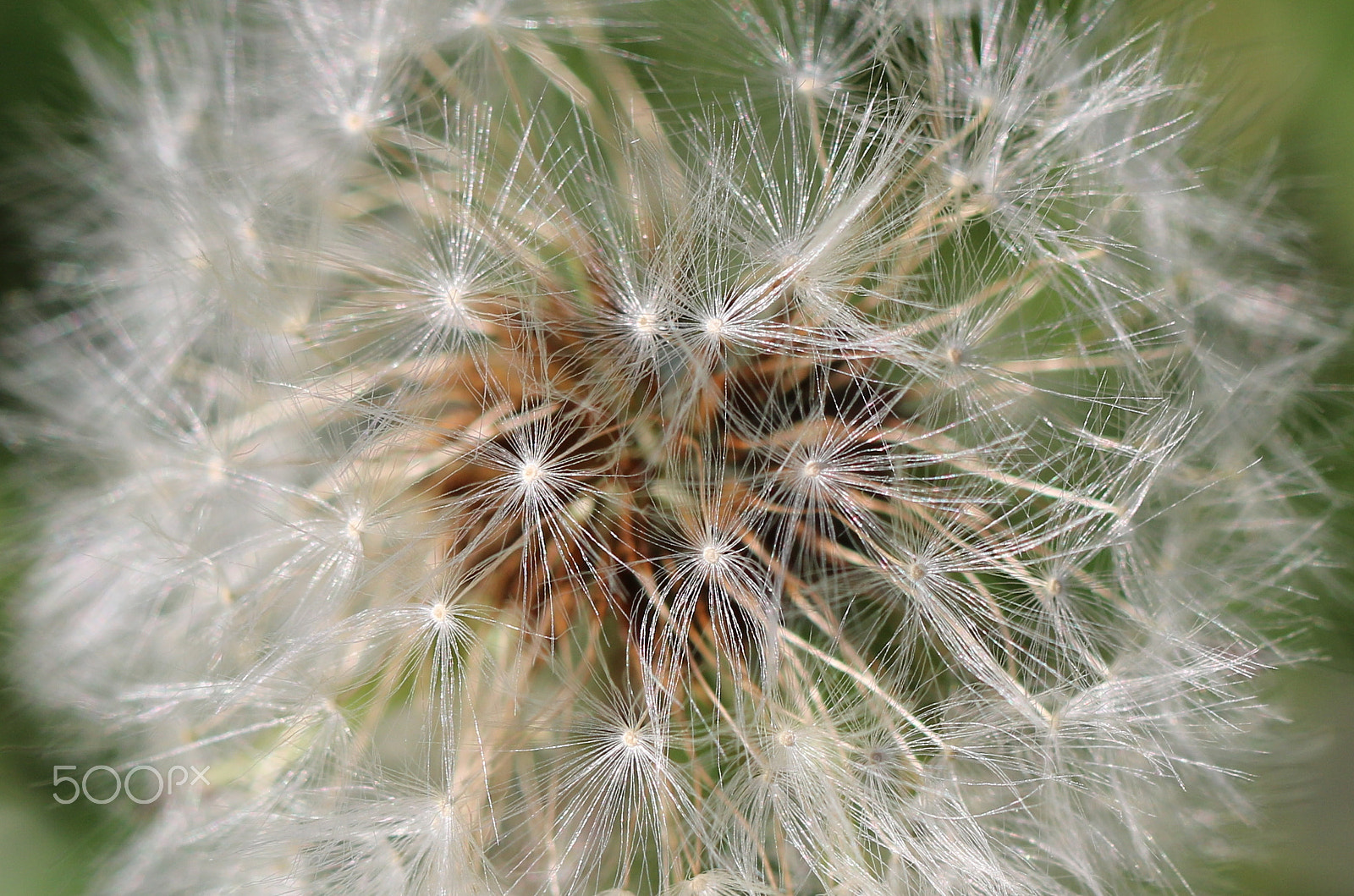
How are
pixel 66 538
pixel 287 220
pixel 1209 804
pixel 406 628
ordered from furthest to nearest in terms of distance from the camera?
pixel 66 538 → pixel 1209 804 → pixel 287 220 → pixel 406 628

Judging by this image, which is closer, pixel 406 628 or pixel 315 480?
pixel 406 628

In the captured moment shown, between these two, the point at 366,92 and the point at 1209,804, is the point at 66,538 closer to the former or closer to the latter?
the point at 366,92

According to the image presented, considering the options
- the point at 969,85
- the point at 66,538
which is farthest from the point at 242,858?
the point at 969,85

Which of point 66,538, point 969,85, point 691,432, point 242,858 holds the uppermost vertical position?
point 969,85

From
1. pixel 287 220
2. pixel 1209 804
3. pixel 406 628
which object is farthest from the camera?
pixel 1209 804

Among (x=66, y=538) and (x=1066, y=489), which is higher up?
(x=1066, y=489)

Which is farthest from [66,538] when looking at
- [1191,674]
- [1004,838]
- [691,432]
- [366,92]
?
[1191,674]

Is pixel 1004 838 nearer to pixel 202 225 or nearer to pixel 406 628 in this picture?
pixel 406 628
